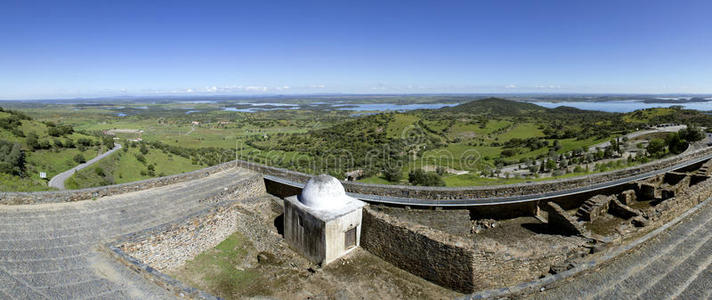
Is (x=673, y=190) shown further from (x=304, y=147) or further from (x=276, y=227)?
(x=304, y=147)

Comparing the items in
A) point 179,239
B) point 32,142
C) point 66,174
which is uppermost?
point 32,142

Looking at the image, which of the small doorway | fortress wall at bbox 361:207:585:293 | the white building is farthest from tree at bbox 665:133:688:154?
the white building

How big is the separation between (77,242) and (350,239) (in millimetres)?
8457

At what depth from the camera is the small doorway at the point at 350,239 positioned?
10.5m

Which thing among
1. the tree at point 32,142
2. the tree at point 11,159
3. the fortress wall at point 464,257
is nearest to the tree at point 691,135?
the fortress wall at point 464,257

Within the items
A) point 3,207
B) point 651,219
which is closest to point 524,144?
point 651,219

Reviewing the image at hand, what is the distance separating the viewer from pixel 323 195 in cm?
1041

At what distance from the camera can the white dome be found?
10.4 meters

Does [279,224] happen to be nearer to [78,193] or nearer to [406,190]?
[406,190]

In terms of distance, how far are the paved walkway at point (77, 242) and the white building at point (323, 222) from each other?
4.52 meters

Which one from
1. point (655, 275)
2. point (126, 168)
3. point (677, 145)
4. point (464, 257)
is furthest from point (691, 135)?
point (126, 168)

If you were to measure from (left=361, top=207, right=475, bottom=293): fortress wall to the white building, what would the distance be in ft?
2.08

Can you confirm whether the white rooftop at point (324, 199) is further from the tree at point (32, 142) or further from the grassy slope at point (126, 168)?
the tree at point (32, 142)

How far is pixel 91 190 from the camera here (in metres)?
12.5
